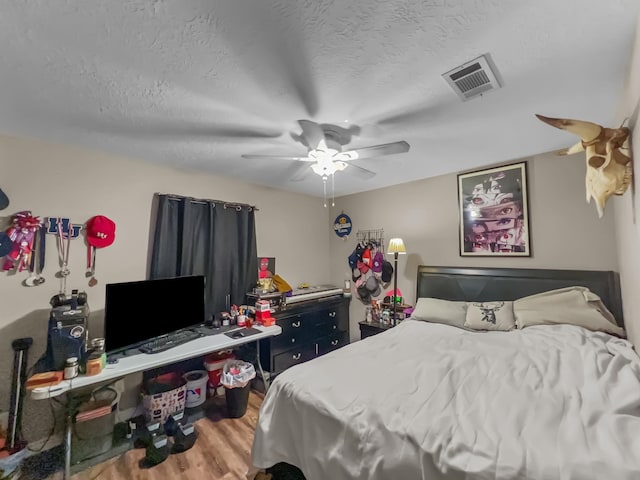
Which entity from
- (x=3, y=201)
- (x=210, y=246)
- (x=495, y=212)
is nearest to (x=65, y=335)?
(x=3, y=201)

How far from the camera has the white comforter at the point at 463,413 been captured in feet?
2.99

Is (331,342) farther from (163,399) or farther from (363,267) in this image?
(163,399)

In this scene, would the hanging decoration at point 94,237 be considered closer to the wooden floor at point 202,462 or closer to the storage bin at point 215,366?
the storage bin at point 215,366

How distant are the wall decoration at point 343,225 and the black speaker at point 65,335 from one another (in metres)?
3.03

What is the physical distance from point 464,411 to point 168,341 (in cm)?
215

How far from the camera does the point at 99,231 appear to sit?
7.37ft

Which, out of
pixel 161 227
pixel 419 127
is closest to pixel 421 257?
pixel 419 127

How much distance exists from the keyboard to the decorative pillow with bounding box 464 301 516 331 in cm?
244

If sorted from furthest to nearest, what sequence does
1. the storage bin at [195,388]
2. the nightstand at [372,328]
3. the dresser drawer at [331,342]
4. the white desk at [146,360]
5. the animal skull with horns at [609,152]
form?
1. the dresser drawer at [331,342]
2. the nightstand at [372,328]
3. the storage bin at [195,388]
4. the white desk at [146,360]
5. the animal skull with horns at [609,152]

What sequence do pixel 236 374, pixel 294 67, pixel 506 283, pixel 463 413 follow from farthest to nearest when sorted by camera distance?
pixel 506 283 → pixel 236 374 → pixel 294 67 → pixel 463 413

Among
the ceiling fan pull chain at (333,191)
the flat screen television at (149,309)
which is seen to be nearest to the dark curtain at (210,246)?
the flat screen television at (149,309)

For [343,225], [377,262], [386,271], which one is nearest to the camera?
[386,271]

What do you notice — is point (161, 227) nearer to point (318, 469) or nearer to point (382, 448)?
point (318, 469)

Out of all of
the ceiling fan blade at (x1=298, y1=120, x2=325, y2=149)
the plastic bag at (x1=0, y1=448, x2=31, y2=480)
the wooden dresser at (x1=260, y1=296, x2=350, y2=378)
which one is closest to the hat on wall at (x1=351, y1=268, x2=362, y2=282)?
the wooden dresser at (x1=260, y1=296, x2=350, y2=378)
